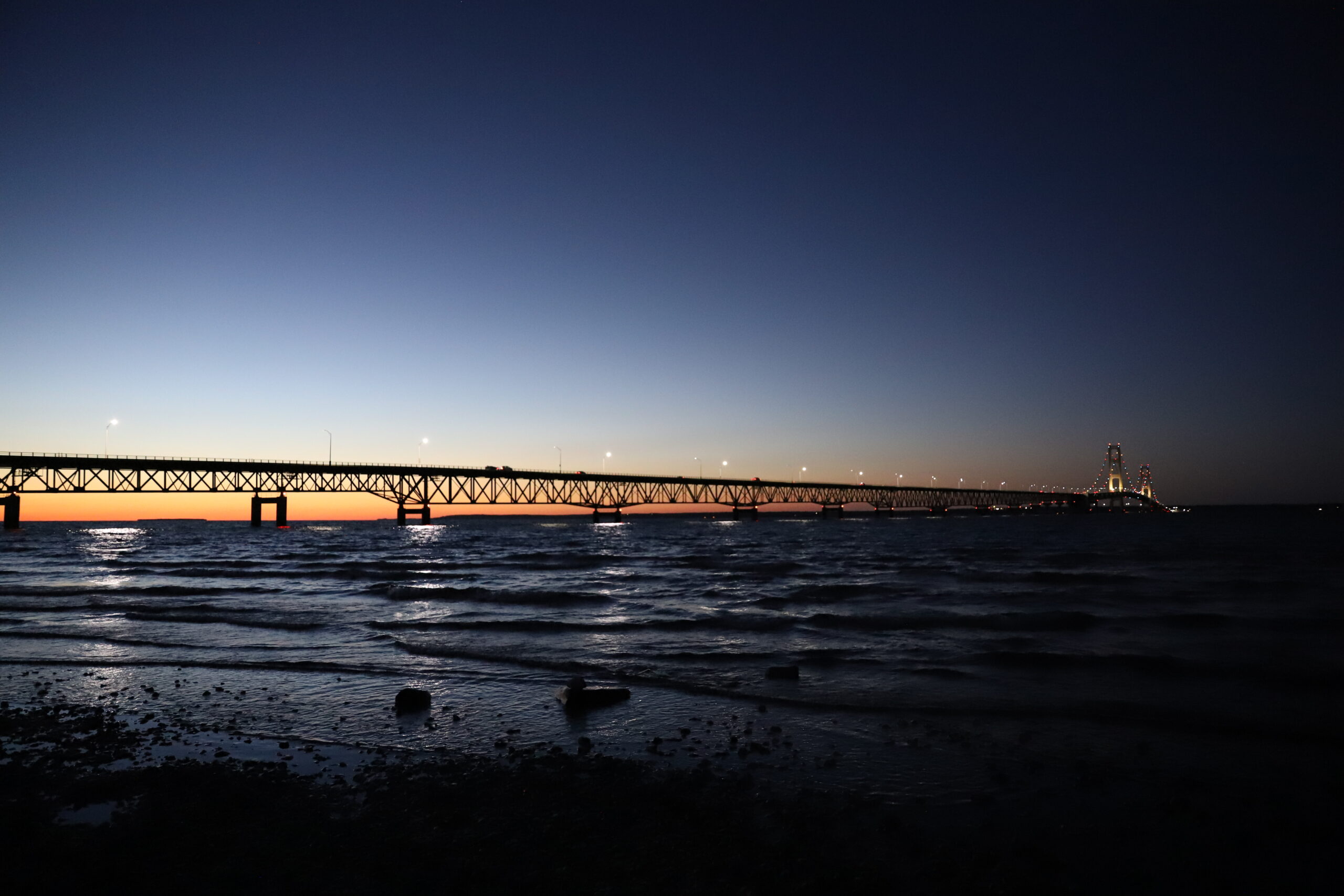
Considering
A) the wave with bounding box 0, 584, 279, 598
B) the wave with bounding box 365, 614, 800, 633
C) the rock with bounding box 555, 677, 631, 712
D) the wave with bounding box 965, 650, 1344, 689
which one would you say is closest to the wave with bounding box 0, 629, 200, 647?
the wave with bounding box 365, 614, 800, 633

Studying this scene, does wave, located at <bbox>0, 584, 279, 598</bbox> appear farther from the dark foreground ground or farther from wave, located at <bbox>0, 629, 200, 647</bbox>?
the dark foreground ground

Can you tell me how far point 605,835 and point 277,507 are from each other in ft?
470

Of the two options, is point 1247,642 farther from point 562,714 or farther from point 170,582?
point 170,582

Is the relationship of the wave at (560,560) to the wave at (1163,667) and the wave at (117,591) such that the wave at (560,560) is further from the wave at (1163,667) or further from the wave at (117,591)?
the wave at (1163,667)

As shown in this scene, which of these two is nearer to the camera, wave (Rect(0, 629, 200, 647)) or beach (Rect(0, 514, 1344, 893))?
beach (Rect(0, 514, 1344, 893))

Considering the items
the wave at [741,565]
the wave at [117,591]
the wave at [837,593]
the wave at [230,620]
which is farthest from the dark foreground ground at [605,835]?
the wave at [741,565]

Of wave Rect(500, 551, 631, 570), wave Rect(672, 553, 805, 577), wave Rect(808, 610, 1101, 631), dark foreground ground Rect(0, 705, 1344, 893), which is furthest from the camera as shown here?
wave Rect(500, 551, 631, 570)

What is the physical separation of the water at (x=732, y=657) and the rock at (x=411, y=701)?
0.89 feet

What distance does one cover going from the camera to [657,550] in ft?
208

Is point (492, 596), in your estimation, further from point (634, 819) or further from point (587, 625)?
point (634, 819)

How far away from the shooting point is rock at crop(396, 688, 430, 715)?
9.63m

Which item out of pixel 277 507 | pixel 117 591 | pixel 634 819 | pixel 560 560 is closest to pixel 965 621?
pixel 634 819

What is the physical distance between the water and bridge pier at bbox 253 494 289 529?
331 ft

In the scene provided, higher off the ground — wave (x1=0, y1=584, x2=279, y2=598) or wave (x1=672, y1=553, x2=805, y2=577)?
wave (x1=0, y1=584, x2=279, y2=598)
